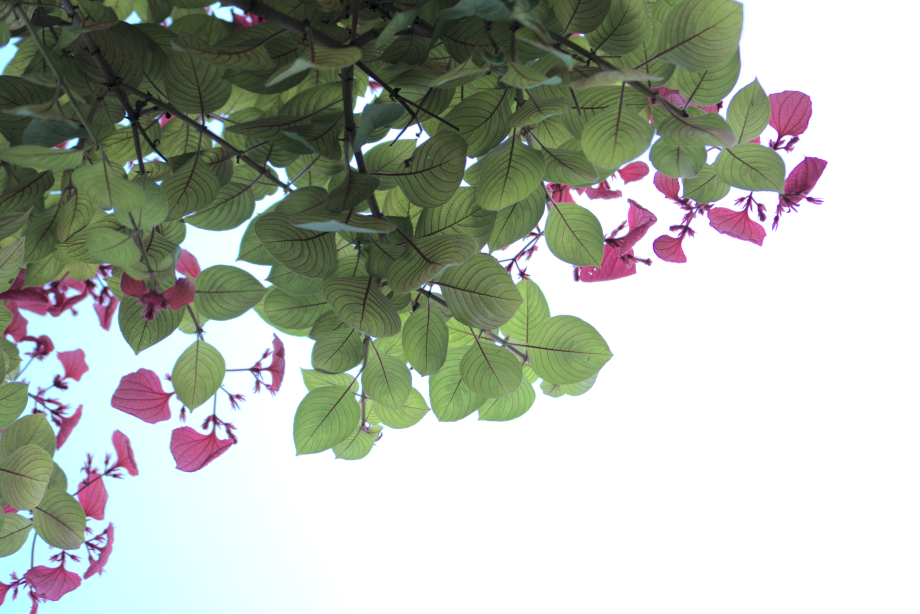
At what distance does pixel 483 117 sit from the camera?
1.26 ft

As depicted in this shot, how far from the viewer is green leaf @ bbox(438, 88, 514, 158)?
0.38 meters

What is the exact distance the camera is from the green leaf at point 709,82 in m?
0.37

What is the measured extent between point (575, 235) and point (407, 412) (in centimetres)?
22

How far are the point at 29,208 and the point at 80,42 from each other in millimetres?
139

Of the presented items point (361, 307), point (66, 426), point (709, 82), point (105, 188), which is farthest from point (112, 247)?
point (66, 426)

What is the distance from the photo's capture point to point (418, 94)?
1.41 ft

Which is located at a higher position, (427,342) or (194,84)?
(194,84)

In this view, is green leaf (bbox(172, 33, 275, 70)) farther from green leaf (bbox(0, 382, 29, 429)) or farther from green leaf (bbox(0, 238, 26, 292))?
green leaf (bbox(0, 382, 29, 429))

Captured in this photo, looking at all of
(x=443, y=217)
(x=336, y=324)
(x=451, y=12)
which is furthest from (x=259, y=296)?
(x=451, y=12)

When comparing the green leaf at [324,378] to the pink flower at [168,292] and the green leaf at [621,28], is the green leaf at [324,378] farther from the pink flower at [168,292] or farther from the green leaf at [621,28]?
the green leaf at [621,28]

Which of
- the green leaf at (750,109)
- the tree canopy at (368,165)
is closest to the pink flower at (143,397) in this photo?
the tree canopy at (368,165)

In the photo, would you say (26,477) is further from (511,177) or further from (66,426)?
(511,177)

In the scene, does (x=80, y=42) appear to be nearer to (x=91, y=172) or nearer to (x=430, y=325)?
(x=91, y=172)

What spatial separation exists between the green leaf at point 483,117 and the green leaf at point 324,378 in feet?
0.81
